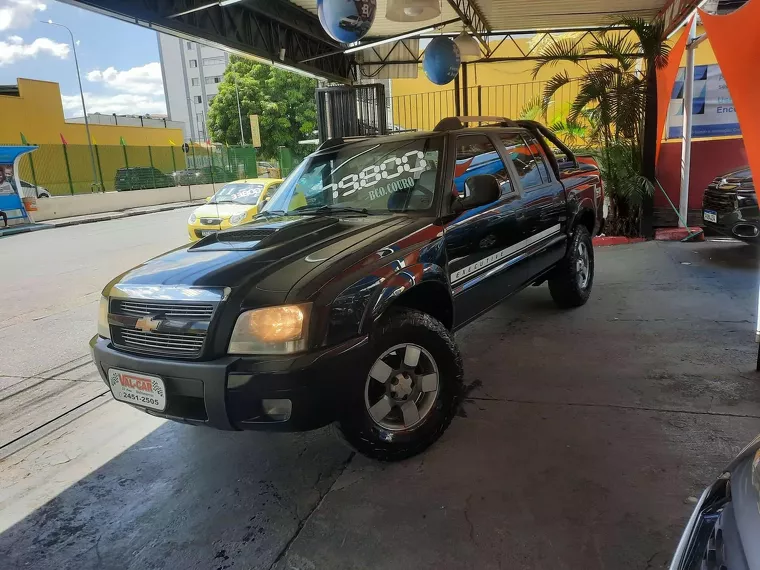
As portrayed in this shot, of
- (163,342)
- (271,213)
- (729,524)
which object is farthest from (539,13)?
(729,524)

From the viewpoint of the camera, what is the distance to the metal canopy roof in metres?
7.51

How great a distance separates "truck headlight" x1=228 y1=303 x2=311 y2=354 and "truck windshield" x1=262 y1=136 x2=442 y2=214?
4.19 feet

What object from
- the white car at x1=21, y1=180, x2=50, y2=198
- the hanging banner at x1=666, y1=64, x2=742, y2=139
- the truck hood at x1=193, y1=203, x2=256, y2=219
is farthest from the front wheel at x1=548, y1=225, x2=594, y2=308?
the white car at x1=21, y1=180, x2=50, y2=198

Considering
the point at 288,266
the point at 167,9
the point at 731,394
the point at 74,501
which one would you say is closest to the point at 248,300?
the point at 288,266

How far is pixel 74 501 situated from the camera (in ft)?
9.26

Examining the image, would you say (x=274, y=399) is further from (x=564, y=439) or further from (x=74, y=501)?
(x=564, y=439)

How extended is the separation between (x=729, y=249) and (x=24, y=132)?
102ft

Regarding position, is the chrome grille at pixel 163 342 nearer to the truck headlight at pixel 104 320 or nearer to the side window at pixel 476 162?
the truck headlight at pixel 104 320

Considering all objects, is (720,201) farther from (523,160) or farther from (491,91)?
(491,91)

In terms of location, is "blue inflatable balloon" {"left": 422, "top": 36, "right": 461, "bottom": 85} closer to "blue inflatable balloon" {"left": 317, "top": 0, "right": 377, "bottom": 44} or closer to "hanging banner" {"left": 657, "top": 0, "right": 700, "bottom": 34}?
"hanging banner" {"left": 657, "top": 0, "right": 700, "bottom": 34}

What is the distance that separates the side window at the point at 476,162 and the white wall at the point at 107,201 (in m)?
15.5

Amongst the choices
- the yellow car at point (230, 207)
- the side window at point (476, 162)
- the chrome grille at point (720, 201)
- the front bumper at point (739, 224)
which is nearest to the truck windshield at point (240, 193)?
the yellow car at point (230, 207)

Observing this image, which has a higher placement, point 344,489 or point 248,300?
point 248,300

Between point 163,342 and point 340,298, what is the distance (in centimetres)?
87
